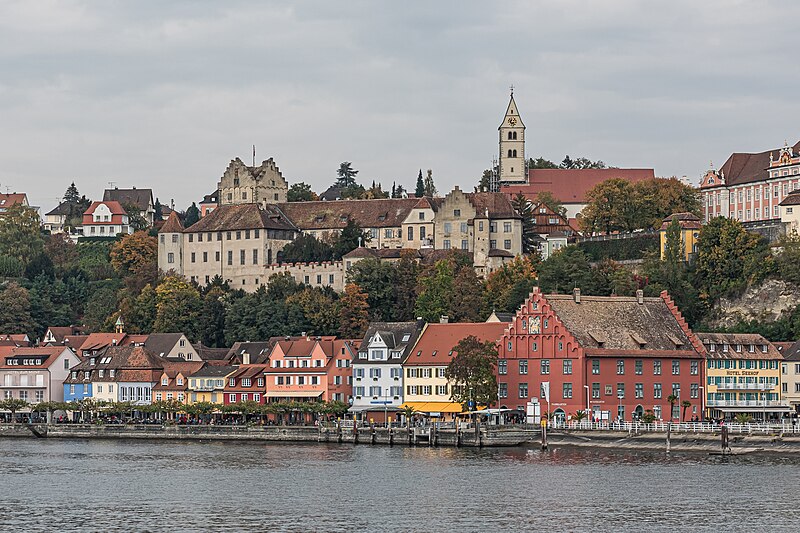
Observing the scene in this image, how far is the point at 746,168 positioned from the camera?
156 meters

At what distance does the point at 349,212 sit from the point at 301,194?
2347cm

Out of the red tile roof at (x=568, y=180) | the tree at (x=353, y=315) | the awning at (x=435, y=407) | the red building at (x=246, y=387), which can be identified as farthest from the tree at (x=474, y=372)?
the red tile roof at (x=568, y=180)

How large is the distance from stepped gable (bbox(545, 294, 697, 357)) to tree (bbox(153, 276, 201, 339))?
43.4 meters

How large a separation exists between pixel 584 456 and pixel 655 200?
2237 inches

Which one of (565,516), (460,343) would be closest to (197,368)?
(460,343)

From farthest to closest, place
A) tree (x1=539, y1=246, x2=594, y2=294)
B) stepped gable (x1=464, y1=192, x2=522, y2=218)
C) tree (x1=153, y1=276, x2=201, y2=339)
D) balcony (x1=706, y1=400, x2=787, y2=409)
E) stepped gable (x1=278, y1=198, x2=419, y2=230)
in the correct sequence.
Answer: stepped gable (x1=278, y1=198, x2=419, y2=230)
stepped gable (x1=464, y1=192, x2=522, y2=218)
tree (x1=153, y1=276, x2=201, y2=339)
tree (x1=539, y1=246, x2=594, y2=294)
balcony (x1=706, y1=400, x2=787, y2=409)

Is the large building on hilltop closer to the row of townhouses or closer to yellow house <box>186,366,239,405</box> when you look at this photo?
the row of townhouses

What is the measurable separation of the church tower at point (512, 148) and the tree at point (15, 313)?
54398 mm

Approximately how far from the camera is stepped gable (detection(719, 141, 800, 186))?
153 m

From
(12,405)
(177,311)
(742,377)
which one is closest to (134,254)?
(177,311)

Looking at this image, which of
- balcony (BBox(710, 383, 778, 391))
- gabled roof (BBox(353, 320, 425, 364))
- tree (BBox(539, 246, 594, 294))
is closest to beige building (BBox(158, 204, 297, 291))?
Result: tree (BBox(539, 246, 594, 294))

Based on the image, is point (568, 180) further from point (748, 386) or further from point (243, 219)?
point (748, 386)

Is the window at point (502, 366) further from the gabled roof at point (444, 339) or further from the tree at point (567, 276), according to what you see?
the tree at point (567, 276)

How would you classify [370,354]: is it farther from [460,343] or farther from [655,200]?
[655,200]
